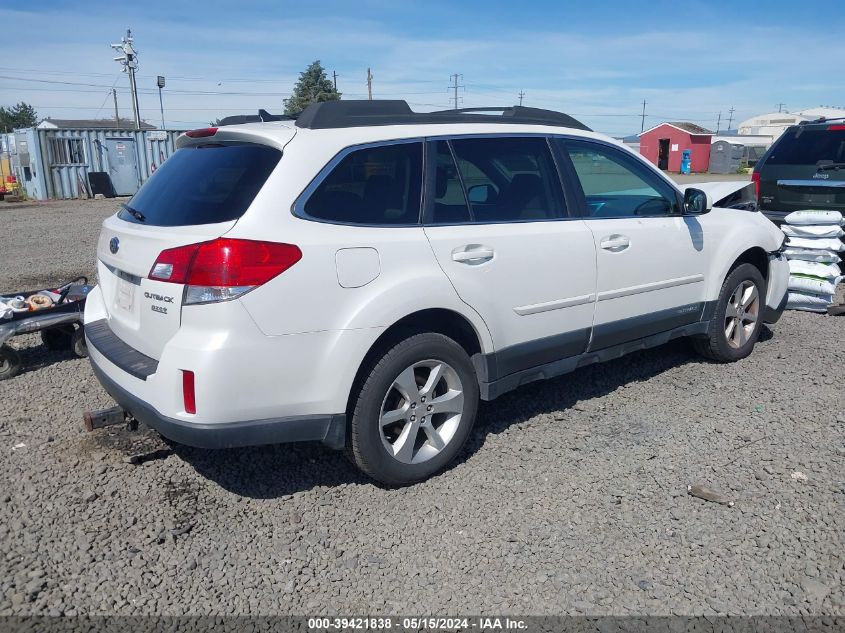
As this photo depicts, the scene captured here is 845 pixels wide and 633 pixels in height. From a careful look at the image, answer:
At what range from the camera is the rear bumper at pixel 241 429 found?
9.91ft

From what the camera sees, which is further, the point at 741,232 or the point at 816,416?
the point at 741,232

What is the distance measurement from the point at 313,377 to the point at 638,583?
1622 millimetres

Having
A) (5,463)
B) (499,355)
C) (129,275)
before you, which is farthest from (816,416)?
(5,463)

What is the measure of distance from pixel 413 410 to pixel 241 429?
0.91m

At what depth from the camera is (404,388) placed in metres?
3.51

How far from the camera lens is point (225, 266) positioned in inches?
116

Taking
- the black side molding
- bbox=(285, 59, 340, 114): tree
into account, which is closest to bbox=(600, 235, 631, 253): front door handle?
the black side molding

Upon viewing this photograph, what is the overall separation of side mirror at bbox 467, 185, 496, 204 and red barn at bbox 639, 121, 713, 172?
52215mm

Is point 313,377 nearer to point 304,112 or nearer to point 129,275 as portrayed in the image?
point 129,275

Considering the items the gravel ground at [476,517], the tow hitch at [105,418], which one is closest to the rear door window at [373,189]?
the gravel ground at [476,517]

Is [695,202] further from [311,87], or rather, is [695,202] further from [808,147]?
[311,87]

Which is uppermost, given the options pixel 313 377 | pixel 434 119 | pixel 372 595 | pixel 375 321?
pixel 434 119

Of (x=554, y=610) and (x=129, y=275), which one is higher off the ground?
(x=129, y=275)

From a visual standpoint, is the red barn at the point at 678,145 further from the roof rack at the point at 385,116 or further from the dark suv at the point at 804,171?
the roof rack at the point at 385,116
